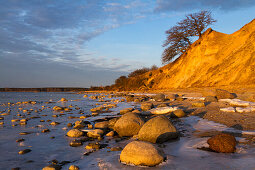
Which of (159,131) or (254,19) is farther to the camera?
(254,19)

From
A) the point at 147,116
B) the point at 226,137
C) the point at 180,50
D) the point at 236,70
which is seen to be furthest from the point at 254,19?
→ the point at 226,137

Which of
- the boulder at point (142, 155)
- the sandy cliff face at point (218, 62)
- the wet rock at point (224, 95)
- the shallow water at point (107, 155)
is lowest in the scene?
the shallow water at point (107, 155)

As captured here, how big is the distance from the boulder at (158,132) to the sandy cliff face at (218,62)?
1448cm

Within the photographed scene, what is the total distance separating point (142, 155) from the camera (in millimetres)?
3117

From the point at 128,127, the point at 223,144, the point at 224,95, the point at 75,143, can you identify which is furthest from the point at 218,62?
the point at 75,143

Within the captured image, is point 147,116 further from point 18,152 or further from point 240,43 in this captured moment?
point 240,43

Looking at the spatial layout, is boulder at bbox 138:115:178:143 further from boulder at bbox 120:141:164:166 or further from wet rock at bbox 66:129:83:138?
wet rock at bbox 66:129:83:138

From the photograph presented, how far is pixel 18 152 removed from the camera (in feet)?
13.1

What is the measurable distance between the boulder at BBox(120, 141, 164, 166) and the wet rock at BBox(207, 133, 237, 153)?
3.71ft

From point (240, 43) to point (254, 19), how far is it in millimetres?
3646

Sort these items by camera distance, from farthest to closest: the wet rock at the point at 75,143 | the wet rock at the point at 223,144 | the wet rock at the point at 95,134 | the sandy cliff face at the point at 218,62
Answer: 1. the sandy cliff face at the point at 218,62
2. the wet rock at the point at 95,134
3. the wet rock at the point at 75,143
4. the wet rock at the point at 223,144

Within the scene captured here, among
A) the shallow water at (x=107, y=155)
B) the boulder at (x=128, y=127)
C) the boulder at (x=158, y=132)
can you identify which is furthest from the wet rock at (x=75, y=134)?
the boulder at (x=158, y=132)

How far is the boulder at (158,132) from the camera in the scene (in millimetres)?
4277

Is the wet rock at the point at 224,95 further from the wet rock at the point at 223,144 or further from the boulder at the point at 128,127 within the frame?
the wet rock at the point at 223,144
